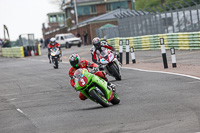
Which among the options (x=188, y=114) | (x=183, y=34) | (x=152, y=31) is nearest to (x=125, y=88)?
(x=188, y=114)

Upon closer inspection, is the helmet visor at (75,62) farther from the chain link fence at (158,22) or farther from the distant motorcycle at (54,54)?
the chain link fence at (158,22)

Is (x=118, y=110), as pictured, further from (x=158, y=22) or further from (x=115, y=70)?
(x=158, y=22)

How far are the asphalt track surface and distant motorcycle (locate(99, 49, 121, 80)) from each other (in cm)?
37

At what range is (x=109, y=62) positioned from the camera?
1566cm

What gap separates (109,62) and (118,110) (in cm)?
609

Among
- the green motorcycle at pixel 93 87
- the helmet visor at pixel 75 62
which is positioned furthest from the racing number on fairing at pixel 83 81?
the helmet visor at pixel 75 62

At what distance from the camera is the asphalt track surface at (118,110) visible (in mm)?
7680

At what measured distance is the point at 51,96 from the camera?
13852mm

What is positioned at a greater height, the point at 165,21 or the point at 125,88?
the point at 165,21

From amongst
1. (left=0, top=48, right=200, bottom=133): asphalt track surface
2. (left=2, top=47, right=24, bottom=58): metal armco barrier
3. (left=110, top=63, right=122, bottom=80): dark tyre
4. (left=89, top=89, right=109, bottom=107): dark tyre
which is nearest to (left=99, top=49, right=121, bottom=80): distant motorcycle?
(left=110, top=63, right=122, bottom=80): dark tyre

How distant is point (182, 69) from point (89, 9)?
72.3 metres

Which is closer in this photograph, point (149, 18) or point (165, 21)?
point (165, 21)

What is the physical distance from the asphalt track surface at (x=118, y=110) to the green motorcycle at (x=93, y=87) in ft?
0.73

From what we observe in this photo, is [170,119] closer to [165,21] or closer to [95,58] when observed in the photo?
[95,58]
